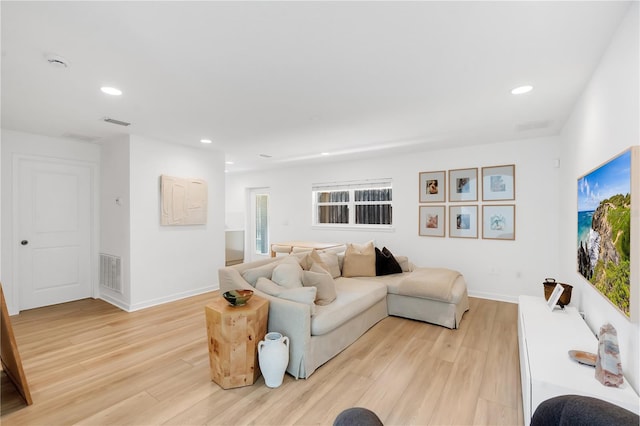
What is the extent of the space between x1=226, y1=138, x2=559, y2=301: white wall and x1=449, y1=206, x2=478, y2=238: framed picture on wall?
0.33 ft

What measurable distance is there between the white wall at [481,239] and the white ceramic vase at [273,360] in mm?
3403

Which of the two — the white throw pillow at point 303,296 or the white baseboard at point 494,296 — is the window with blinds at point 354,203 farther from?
the white throw pillow at point 303,296

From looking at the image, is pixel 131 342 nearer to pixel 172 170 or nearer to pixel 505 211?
pixel 172 170

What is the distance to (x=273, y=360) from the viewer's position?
7.48 feet

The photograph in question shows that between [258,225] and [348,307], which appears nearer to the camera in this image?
[348,307]

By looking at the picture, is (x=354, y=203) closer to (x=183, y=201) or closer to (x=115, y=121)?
(x=183, y=201)

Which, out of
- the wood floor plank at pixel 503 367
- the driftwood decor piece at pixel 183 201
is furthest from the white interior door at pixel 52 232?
the wood floor plank at pixel 503 367

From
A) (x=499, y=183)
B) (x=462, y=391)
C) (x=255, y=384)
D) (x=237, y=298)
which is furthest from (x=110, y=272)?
(x=499, y=183)

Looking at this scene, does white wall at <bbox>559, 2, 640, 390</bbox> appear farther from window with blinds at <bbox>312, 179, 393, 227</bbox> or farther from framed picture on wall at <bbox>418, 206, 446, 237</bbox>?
window with blinds at <bbox>312, 179, 393, 227</bbox>

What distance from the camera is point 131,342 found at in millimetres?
3109

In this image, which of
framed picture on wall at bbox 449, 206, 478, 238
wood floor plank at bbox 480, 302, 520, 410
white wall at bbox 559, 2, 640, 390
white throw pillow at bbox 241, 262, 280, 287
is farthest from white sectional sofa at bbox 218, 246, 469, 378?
white wall at bbox 559, 2, 640, 390

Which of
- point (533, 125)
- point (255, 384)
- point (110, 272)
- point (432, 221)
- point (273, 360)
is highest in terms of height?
point (533, 125)

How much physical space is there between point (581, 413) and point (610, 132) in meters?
1.77

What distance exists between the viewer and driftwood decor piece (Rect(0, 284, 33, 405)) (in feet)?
6.76
